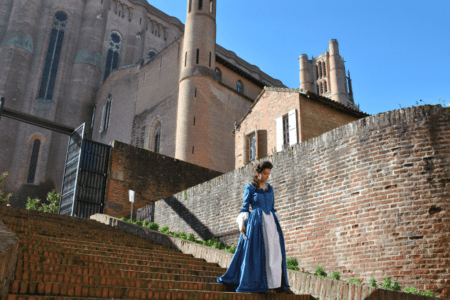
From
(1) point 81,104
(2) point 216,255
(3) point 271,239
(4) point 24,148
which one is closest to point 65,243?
(2) point 216,255

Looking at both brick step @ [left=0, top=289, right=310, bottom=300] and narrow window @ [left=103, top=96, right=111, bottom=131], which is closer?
brick step @ [left=0, top=289, right=310, bottom=300]

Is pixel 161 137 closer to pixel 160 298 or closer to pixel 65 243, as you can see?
pixel 65 243

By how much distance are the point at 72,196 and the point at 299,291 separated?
11.8 meters

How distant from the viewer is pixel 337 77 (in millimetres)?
53406

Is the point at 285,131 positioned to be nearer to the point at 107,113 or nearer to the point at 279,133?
the point at 279,133

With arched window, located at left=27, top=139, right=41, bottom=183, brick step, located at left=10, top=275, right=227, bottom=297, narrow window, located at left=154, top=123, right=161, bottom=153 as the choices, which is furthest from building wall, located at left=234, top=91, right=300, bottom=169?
arched window, located at left=27, top=139, right=41, bottom=183

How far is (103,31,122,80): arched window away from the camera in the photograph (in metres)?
37.3

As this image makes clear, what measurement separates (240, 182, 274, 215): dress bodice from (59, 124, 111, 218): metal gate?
1158cm

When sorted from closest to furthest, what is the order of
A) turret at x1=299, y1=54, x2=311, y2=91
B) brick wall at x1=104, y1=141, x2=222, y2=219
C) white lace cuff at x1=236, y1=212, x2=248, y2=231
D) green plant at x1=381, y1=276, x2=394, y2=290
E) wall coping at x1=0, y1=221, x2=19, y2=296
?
wall coping at x1=0, y1=221, x2=19, y2=296 → white lace cuff at x1=236, y1=212, x2=248, y2=231 → green plant at x1=381, y1=276, x2=394, y2=290 → brick wall at x1=104, y1=141, x2=222, y2=219 → turret at x1=299, y1=54, x2=311, y2=91

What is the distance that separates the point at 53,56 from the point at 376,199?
3227cm

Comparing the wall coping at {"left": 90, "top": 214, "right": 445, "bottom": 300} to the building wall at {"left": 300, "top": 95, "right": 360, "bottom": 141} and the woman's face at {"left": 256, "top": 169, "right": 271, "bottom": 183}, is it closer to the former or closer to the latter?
the woman's face at {"left": 256, "top": 169, "right": 271, "bottom": 183}

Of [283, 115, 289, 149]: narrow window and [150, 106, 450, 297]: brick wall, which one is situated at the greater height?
[283, 115, 289, 149]: narrow window

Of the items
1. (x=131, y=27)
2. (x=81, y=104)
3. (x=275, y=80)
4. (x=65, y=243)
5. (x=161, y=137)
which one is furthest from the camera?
(x=275, y=80)

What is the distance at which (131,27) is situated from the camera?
129 feet
